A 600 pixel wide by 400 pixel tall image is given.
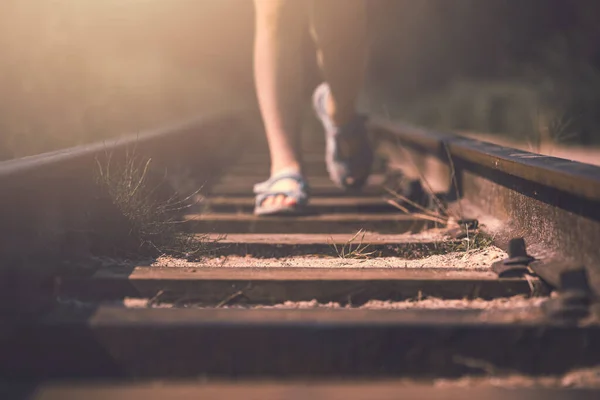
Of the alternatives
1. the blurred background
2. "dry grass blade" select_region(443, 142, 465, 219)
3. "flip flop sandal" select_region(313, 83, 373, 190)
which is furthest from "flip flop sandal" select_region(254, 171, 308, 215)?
the blurred background

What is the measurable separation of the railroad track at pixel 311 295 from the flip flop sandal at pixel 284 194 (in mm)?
80

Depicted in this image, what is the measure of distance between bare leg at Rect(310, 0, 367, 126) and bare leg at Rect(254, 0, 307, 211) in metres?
0.29

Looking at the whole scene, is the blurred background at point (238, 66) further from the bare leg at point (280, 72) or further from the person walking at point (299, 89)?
the bare leg at point (280, 72)

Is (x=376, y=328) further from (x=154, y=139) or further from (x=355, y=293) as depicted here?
(x=154, y=139)

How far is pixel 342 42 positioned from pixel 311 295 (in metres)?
2.03

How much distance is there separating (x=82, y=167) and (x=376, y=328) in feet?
4.32

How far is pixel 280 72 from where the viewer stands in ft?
11.2

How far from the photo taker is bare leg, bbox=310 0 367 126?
3750 mm

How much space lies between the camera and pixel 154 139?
147 inches

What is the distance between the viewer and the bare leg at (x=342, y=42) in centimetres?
375

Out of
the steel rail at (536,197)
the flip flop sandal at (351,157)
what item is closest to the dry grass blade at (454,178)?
the steel rail at (536,197)

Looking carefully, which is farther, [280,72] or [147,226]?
[280,72]

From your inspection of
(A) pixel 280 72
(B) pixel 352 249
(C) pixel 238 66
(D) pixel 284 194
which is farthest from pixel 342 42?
(C) pixel 238 66

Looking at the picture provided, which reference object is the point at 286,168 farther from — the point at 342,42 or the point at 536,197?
the point at 536,197
